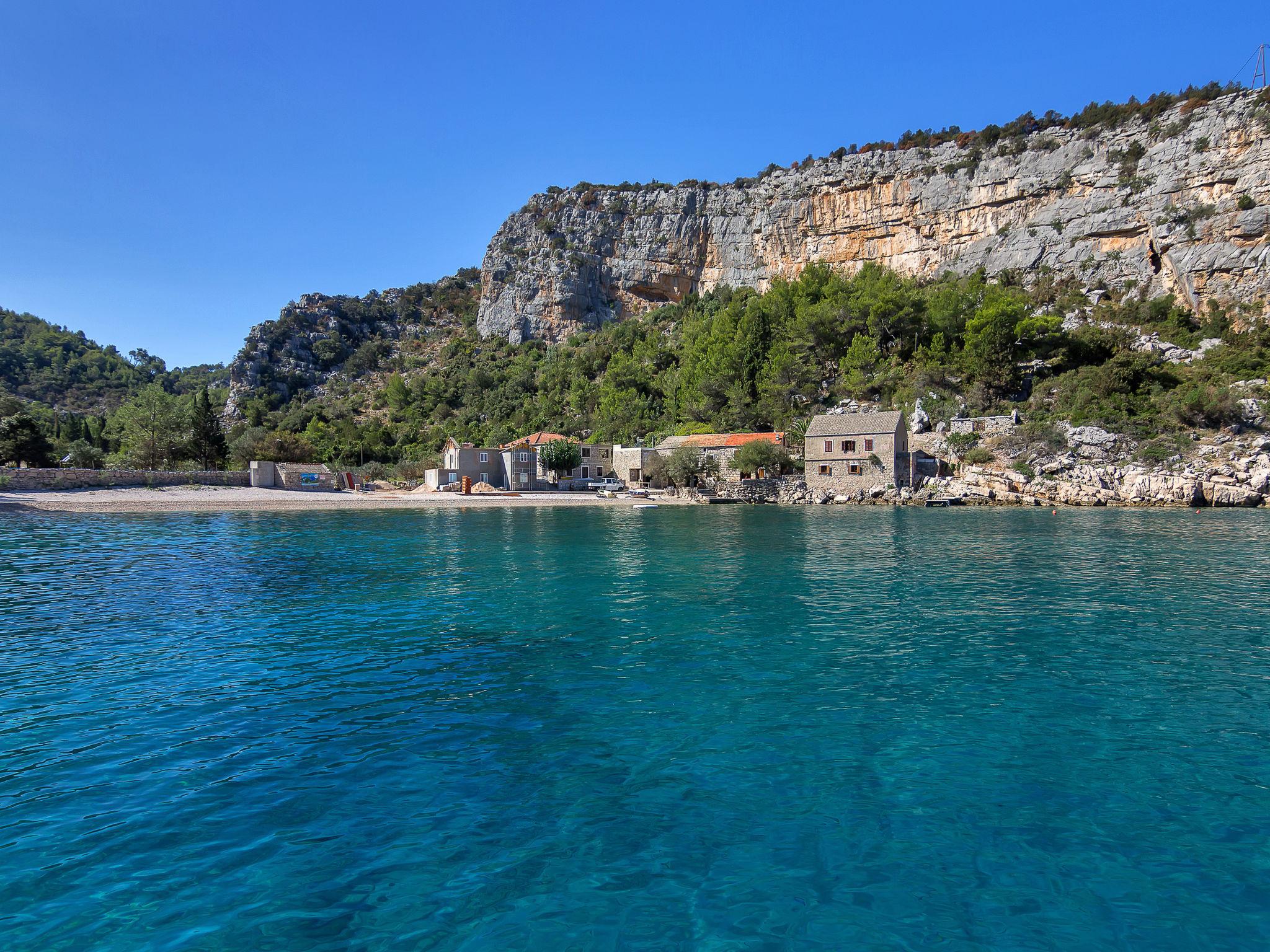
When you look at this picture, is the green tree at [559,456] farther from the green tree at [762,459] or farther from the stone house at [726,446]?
the green tree at [762,459]

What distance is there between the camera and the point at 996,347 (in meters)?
56.3

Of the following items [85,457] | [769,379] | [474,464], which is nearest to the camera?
[85,457]

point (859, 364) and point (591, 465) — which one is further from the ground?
point (859, 364)

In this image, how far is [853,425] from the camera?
50.8 m

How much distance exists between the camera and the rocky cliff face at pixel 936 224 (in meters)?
61.2

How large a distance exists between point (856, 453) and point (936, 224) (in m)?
49.5

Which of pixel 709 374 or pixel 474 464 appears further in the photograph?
pixel 709 374

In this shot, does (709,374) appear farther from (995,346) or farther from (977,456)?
(977,456)

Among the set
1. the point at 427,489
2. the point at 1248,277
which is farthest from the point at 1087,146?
the point at 427,489

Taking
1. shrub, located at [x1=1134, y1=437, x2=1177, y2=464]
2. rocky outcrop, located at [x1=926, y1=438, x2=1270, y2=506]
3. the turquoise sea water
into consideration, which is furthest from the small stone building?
shrub, located at [x1=1134, y1=437, x2=1177, y2=464]

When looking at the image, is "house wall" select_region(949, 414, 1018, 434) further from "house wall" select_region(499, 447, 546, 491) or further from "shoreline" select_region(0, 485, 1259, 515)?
"house wall" select_region(499, 447, 546, 491)

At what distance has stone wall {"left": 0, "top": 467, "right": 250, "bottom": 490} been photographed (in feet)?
145

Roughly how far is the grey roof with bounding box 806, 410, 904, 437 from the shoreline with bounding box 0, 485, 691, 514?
12464 millimetres

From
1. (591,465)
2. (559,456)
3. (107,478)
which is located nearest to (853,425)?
(591,465)
